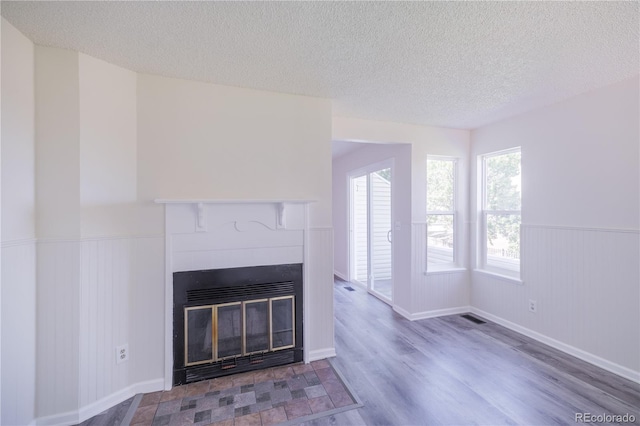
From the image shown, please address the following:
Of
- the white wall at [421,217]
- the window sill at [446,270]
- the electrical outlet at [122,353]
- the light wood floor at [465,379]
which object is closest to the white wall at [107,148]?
the electrical outlet at [122,353]

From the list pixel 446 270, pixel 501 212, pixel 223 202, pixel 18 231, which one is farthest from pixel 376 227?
pixel 18 231

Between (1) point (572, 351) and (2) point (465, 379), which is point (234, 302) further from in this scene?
(1) point (572, 351)

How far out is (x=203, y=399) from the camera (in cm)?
211

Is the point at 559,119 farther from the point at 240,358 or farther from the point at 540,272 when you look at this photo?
the point at 240,358

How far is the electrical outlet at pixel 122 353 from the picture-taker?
213 cm

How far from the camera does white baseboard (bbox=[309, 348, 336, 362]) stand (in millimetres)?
2658

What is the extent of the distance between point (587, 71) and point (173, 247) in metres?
3.57

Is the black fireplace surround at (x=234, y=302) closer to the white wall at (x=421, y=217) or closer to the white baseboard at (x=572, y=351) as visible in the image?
the white wall at (x=421, y=217)

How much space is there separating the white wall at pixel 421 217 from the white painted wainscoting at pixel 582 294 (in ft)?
1.96

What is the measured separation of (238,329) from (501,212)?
331cm

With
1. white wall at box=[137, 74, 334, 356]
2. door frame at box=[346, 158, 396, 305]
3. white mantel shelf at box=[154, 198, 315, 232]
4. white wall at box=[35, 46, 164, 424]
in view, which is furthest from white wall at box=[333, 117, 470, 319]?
white wall at box=[35, 46, 164, 424]

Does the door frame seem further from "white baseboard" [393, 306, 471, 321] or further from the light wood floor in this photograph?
the light wood floor

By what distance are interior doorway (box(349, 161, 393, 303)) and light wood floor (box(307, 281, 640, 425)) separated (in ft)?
3.98

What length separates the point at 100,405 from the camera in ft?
6.57
